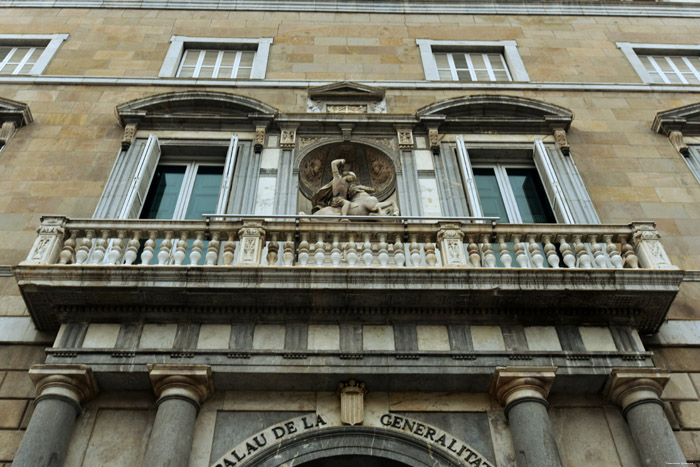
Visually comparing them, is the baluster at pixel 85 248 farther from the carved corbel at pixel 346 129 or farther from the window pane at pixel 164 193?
the carved corbel at pixel 346 129

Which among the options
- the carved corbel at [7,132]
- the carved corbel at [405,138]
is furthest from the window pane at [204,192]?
the carved corbel at [7,132]

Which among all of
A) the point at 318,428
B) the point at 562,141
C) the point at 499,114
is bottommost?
the point at 318,428

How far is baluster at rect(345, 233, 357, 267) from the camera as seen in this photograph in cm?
974

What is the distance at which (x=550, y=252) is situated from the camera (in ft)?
32.7

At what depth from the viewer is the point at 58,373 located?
8.62m

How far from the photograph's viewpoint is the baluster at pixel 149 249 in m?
9.74

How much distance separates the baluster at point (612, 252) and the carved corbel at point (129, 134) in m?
9.26

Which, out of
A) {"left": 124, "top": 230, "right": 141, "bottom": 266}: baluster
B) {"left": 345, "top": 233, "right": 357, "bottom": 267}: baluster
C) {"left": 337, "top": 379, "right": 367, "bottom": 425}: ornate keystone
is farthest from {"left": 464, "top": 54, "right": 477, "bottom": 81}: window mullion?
{"left": 337, "top": 379, "right": 367, "bottom": 425}: ornate keystone

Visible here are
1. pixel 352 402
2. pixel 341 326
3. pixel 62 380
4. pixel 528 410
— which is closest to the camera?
pixel 528 410

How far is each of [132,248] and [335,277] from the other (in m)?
3.15

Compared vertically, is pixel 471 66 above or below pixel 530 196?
above

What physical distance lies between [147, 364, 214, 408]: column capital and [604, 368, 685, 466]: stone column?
5440mm

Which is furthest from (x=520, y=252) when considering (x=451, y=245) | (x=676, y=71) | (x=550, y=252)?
(x=676, y=71)

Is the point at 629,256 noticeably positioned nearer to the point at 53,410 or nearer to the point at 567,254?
the point at 567,254
